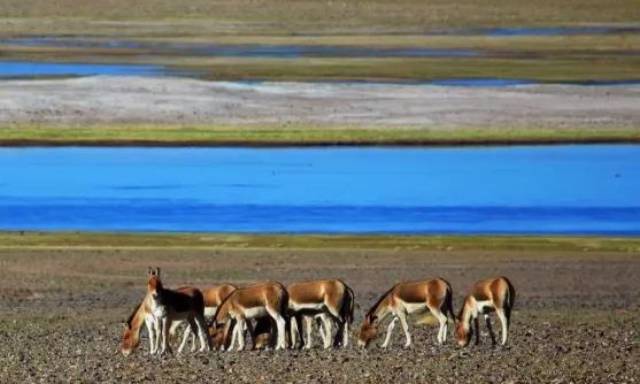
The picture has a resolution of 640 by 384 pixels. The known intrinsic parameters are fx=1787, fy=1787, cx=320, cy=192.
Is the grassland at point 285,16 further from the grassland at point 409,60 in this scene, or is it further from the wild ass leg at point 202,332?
the wild ass leg at point 202,332

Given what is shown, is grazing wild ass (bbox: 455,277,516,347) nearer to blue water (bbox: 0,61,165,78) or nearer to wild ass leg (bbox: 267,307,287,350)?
wild ass leg (bbox: 267,307,287,350)

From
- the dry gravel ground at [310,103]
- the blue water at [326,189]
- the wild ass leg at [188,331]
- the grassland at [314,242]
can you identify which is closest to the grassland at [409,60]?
the dry gravel ground at [310,103]

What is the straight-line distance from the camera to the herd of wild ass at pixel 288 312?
50.9 feet

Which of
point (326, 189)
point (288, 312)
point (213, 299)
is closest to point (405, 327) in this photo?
point (288, 312)

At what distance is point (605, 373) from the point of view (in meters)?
13.6

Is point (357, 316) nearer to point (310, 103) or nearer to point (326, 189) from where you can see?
point (326, 189)

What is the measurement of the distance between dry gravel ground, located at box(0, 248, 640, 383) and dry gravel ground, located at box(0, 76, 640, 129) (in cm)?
1899

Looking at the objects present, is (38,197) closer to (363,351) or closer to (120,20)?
(363,351)

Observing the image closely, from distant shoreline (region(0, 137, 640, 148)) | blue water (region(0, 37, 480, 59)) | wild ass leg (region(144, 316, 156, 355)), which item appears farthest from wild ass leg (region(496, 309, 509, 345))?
blue water (region(0, 37, 480, 59))

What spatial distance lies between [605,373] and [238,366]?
290 cm

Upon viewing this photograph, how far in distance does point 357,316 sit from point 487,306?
115 inches

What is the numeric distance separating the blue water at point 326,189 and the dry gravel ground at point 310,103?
420 centimetres

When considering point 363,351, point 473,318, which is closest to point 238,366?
point 363,351

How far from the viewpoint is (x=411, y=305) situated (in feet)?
52.8
